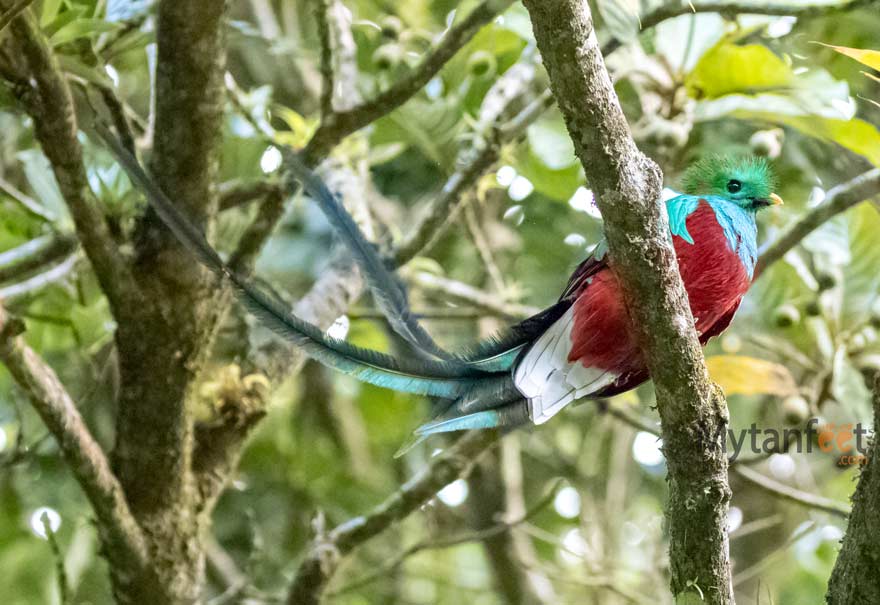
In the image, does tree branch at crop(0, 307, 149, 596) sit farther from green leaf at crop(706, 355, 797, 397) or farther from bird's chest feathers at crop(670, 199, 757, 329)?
green leaf at crop(706, 355, 797, 397)

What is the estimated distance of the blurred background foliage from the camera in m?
2.66

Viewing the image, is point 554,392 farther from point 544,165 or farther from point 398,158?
point 398,158

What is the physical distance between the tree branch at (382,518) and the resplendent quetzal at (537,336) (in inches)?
19.5

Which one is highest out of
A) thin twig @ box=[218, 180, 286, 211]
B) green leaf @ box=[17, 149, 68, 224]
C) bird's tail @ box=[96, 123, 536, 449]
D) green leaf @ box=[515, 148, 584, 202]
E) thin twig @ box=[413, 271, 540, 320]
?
green leaf @ box=[515, 148, 584, 202]

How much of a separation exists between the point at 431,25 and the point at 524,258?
0.91m

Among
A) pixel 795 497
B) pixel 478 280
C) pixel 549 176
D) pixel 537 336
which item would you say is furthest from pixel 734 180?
pixel 478 280

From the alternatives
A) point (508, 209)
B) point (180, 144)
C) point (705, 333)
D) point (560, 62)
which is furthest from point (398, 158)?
point (560, 62)

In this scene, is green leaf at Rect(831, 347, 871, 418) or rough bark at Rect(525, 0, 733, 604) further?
green leaf at Rect(831, 347, 871, 418)

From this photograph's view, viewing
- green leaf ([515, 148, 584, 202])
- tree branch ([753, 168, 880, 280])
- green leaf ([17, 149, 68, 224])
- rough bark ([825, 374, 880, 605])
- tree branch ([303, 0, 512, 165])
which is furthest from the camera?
green leaf ([515, 148, 584, 202])

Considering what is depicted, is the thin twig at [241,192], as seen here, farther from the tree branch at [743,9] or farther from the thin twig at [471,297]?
the tree branch at [743,9]

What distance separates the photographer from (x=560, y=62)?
4.76 ft

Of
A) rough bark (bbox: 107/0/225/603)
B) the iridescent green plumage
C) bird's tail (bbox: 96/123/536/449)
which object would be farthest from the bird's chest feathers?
rough bark (bbox: 107/0/225/603)

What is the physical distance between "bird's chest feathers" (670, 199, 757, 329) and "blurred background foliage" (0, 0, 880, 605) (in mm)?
316

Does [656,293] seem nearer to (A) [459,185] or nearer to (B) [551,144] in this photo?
(A) [459,185]
